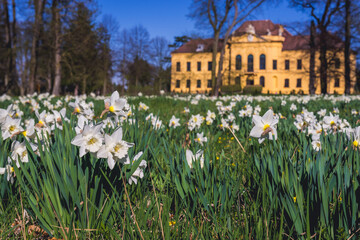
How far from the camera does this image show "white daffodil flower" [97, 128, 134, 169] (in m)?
1.16

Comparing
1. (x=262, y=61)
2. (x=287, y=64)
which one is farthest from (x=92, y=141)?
(x=287, y=64)

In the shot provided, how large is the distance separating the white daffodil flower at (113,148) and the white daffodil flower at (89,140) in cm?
4

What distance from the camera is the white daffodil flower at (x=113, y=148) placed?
1157 mm

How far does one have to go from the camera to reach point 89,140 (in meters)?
1.21

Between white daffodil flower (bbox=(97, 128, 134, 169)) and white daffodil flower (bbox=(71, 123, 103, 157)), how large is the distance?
1.4 inches

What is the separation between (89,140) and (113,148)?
115mm

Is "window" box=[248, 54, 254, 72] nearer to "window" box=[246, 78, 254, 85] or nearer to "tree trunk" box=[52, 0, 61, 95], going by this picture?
"window" box=[246, 78, 254, 85]

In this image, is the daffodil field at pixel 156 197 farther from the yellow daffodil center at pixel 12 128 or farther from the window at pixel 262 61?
the window at pixel 262 61

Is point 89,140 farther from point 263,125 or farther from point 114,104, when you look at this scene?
point 263,125

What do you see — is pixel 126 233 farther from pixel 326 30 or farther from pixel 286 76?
pixel 286 76

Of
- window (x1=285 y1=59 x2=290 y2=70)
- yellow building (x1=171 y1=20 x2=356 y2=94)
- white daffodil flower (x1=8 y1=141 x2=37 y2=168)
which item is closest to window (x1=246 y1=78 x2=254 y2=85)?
yellow building (x1=171 y1=20 x2=356 y2=94)

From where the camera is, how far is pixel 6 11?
58.2 ft

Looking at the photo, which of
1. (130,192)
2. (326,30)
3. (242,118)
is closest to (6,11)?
(242,118)

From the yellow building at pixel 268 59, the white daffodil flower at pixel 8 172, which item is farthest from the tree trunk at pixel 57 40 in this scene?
the yellow building at pixel 268 59
